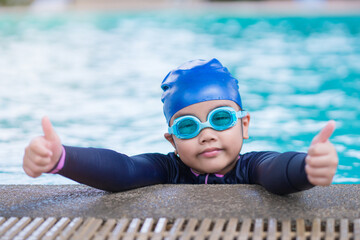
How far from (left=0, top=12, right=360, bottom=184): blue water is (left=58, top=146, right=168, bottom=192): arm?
178cm

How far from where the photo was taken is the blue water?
17.4 feet

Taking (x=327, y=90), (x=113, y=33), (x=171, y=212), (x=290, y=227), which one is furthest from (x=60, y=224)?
(x=113, y=33)

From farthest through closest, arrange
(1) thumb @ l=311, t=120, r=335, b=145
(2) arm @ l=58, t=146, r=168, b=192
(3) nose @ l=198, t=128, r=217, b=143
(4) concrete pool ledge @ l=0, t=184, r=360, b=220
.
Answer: (3) nose @ l=198, t=128, r=217, b=143 → (2) arm @ l=58, t=146, r=168, b=192 → (4) concrete pool ledge @ l=0, t=184, r=360, b=220 → (1) thumb @ l=311, t=120, r=335, b=145

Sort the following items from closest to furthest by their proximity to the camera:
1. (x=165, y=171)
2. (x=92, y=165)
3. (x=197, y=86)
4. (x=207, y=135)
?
(x=92, y=165), (x=207, y=135), (x=197, y=86), (x=165, y=171)

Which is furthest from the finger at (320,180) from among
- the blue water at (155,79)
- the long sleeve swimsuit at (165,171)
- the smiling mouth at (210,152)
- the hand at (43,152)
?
the blue water at (155,79)

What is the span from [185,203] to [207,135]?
42 centimetres

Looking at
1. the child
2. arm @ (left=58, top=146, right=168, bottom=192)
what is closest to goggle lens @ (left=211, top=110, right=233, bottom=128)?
the child

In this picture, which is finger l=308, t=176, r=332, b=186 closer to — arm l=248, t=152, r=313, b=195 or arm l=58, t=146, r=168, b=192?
arm l=248, t=152, r=313, b=195

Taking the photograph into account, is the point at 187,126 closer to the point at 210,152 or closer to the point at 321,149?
the point at 210,152

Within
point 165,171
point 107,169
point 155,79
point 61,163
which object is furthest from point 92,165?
point 155,79

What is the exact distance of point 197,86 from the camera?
2652mm

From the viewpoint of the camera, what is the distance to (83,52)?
11.8m

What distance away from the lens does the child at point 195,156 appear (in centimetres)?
217

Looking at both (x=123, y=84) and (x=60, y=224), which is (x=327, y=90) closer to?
(x=123, y=84)
